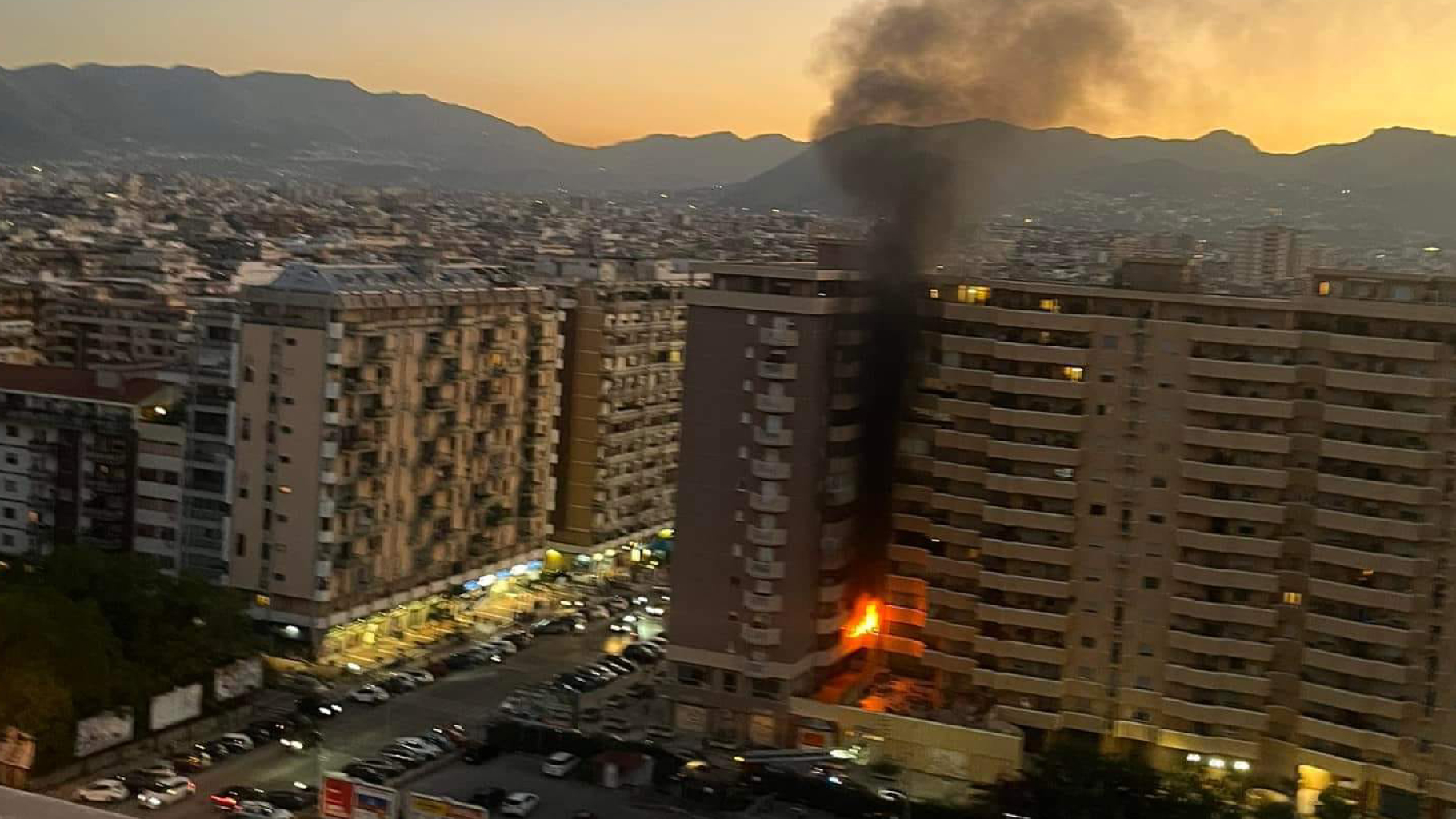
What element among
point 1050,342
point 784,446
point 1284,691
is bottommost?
point 1284,691

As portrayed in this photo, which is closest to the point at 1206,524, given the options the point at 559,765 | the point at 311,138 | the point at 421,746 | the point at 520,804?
the point at 559,765

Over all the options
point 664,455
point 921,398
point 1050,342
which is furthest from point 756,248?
point 664,455

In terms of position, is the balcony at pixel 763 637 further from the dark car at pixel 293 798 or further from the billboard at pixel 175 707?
the billboard at pixel 175 707

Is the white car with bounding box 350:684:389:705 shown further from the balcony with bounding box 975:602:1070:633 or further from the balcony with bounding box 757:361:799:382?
the balcony with bounding box 975:602:1070:633

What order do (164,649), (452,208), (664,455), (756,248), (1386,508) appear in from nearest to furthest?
(1386,508)
(164,649)
(756,248)
(664,455)
(452,208)

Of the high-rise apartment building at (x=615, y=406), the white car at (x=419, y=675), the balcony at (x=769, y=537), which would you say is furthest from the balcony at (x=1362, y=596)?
the high-rise apartment building at (x=615, y=406)

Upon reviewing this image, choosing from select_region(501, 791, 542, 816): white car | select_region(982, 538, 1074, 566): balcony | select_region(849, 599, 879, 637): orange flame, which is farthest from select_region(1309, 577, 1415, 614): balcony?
select_region(501, 791, 542, 816): white car

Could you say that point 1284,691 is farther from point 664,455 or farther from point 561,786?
point 664,455

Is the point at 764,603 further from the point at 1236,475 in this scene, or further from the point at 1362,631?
the point at 1362,631

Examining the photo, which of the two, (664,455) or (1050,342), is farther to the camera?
(664,455)
